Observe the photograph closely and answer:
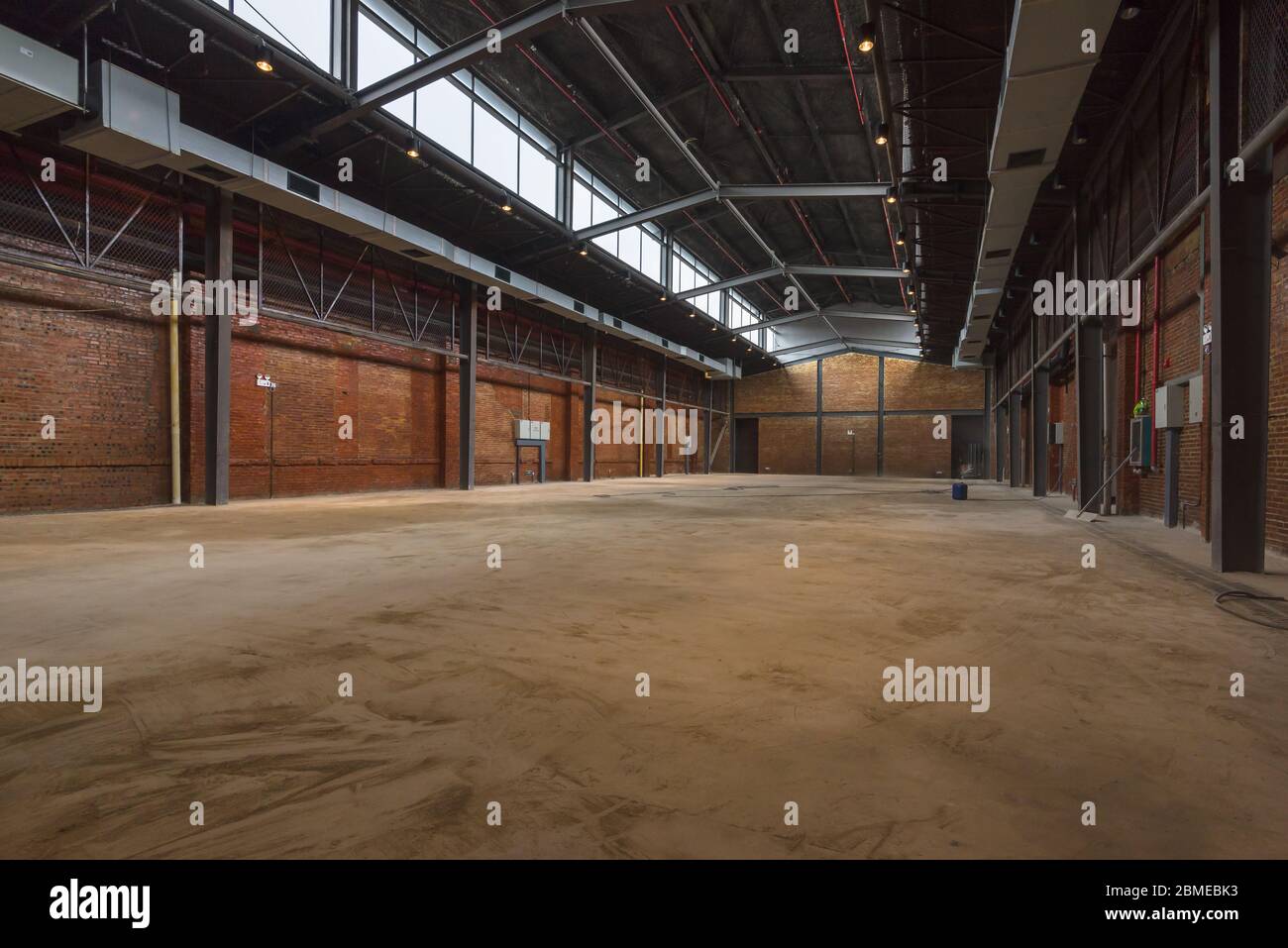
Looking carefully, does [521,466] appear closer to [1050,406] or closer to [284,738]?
[1050,406]

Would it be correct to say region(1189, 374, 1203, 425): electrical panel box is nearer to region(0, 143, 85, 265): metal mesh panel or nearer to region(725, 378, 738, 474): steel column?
region(0, 143, 85, 265): metal mesh panel

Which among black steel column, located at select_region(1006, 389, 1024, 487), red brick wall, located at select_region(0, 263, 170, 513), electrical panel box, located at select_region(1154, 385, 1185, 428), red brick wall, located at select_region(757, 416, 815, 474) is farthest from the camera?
red brick wall, located at select_region(757, 416, 815, 474)

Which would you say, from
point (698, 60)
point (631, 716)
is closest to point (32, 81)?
point (698, 60)

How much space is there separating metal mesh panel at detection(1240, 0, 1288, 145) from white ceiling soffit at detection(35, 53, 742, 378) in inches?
564

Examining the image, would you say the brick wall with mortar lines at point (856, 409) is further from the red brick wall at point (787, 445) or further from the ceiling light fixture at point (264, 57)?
the ceiling light fixture at point (264, 57)

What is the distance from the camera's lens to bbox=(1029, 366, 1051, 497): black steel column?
17.3 meters

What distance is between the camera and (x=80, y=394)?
11.1m

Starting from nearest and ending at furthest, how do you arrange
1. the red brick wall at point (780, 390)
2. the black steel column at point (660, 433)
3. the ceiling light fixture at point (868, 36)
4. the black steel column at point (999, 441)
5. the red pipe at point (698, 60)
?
the ceiling light fixture at point (868, 36)
the red pipe at point (698, 60)
the black steel column at point (999, 441)
the black steel column at point (660, 433)
the red brick wall at point (780, 390)

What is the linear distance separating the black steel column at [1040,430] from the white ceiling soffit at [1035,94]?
6463mm

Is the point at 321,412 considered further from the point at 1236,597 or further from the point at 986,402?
the point at 986,402

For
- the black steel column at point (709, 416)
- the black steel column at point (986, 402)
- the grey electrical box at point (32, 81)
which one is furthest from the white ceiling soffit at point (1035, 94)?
the black steel column at point (709, 416)

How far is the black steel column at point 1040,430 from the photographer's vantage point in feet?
56.7

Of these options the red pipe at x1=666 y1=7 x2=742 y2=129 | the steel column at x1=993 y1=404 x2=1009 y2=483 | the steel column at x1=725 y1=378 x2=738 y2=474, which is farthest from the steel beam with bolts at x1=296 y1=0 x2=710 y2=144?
the steel column at x1=725 y1=378 x2=738 y2=474

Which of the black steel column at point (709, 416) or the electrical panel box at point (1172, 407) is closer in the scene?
the electrical panel box at point (1172, 407)
